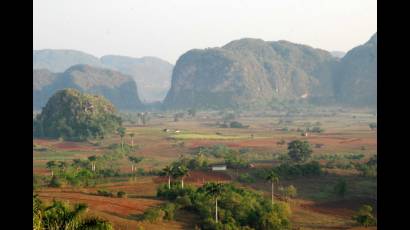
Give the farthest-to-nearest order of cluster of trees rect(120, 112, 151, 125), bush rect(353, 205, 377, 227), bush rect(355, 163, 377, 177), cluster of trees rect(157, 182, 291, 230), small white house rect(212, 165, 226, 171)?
Result: cluster of trees rect(120, 112, 151, 125)
small white house rect(212, 165, 226, 171)
bush rect(355, 163, 377, 177)
bush rect(353, 205, 377, 227)
cluster of trees rect(157, 182, 291, 230)

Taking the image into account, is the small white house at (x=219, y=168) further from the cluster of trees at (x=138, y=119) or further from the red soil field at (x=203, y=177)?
the cluster of trees at (x=138, y=119)

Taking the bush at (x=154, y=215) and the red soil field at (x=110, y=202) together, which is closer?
the bush at (x=154, y=215)

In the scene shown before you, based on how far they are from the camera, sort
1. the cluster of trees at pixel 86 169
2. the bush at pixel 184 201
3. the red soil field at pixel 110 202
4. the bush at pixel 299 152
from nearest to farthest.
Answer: the red soil field at pixel 110 202 → the bush at pixel 184 201 → the cluster of trees at pixel 86 169 → the bush at pixel 299 152

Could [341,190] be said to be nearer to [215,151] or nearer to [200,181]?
[200,181]

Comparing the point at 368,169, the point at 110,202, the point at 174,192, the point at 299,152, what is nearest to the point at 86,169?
the point at 174,192

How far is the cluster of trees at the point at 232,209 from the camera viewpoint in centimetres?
2806

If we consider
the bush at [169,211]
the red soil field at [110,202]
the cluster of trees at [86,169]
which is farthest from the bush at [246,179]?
the bush at [169,211]

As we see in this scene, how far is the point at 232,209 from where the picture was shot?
31.1 metres

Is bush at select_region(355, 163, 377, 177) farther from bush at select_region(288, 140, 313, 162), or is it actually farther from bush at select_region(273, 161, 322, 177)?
bush at select_region(288, 140, 313, 162)

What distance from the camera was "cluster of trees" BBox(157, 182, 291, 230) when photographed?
28.1 meters

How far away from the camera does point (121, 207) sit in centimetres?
3114

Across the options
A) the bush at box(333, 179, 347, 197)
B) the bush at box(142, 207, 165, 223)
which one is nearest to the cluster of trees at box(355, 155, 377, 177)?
the bush at box(333, 179, 347, 197)

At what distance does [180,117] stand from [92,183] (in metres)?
128
